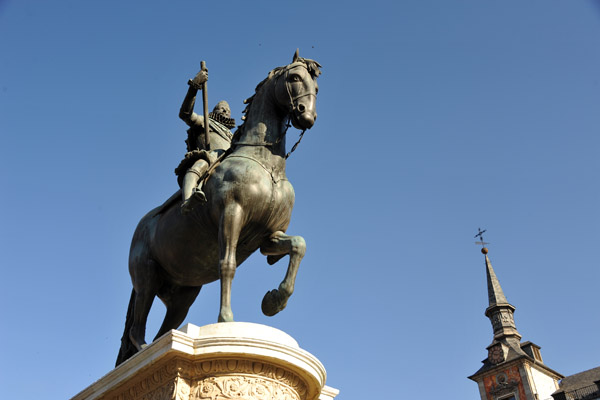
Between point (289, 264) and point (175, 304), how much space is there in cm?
204

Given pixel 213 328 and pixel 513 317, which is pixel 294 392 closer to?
pixel 213 328

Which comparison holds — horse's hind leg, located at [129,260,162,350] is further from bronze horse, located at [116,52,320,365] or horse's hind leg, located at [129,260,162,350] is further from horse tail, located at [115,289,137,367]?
horse tail, located at [115,289,137,367]

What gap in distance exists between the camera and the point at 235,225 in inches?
284

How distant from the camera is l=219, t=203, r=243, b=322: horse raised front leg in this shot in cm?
704

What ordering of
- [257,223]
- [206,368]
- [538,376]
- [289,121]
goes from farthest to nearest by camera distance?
1. [538,376]
2. [289,121]
3. [257,223]
4. [206,368]

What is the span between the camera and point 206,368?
20.8 feet

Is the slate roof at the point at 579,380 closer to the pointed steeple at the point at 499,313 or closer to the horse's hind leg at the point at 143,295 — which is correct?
the pointed steeple at the point at 499,313

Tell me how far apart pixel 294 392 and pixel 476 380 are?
163 ft

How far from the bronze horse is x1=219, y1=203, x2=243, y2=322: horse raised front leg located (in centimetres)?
1

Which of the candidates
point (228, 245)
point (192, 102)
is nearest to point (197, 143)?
point (192, 102)

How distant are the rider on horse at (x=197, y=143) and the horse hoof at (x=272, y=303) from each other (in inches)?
49.5

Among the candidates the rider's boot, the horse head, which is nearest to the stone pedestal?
the rider's boot

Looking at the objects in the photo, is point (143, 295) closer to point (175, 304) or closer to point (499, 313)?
point (175, 304)

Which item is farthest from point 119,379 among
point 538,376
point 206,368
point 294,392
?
point 538,376
